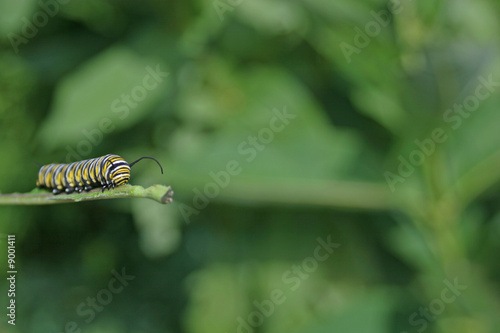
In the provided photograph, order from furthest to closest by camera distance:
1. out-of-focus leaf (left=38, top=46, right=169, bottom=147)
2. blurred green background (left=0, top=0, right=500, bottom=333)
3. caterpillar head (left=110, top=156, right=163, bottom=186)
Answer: out-of-focus leaf (left=38, top=46, right=169, bottom=147), blurred green background (left=0, top=0, right=500, bottom=333), caterpillar head (left=110, top=156, right=163, bottom=186)

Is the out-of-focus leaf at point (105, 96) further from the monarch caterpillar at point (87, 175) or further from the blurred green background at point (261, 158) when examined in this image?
the monarch caterpillar at point (87, 175)

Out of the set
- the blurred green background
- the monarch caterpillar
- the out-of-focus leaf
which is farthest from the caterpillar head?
the out-of-focus leaf

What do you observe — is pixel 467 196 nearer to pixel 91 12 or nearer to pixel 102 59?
pixel 102 59

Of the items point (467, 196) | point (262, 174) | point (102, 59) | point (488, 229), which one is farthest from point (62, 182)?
point (488, 229)

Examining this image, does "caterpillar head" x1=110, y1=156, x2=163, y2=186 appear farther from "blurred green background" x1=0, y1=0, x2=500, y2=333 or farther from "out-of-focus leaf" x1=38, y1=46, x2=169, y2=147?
"out-of-focus leaf" x1=38, y1=46, x2=169, y2=147

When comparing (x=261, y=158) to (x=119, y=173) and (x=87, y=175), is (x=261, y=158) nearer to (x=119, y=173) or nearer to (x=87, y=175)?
(x=87, y=175)
